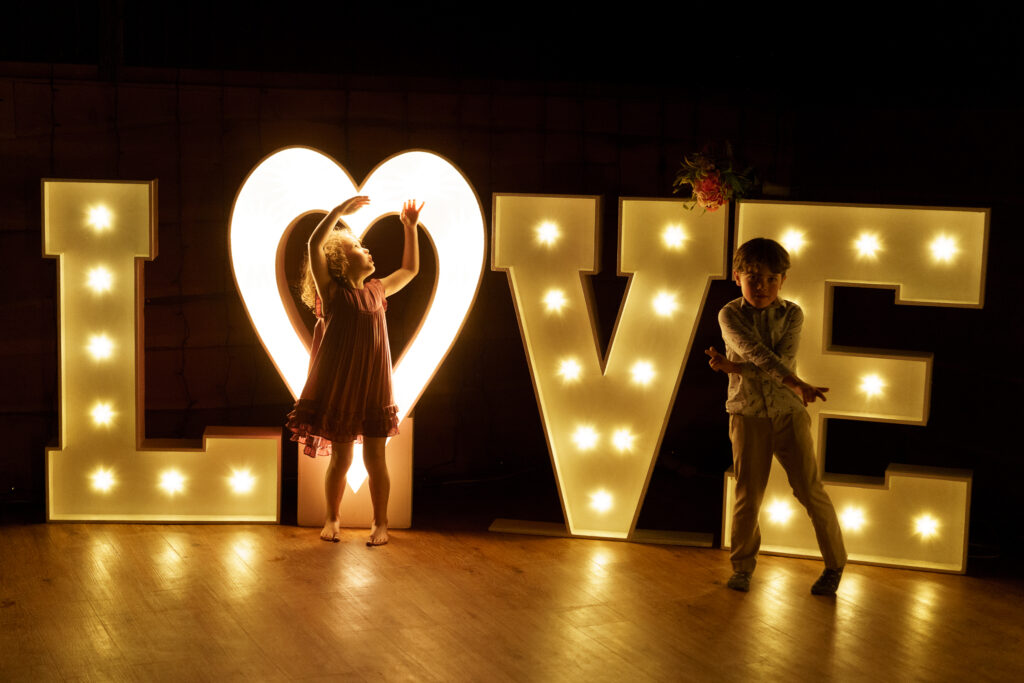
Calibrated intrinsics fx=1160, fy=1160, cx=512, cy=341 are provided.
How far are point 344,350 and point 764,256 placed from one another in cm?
174

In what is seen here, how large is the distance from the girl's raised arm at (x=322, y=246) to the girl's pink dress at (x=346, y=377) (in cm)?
7

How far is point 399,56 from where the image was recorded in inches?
236

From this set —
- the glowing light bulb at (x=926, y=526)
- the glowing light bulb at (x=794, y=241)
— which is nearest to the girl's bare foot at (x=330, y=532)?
the glowing light bulb at (x=794, y=241)

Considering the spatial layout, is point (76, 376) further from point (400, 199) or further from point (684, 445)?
point (684, 445)

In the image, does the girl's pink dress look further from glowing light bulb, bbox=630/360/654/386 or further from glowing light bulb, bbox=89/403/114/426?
glowing light bulb, bbox=630/360/654/386

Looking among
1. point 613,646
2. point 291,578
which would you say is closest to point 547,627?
point 613,646

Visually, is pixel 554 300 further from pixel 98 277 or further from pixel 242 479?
pixel 98 277

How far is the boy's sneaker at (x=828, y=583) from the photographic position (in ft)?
14.4

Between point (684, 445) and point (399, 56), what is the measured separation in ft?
8.32

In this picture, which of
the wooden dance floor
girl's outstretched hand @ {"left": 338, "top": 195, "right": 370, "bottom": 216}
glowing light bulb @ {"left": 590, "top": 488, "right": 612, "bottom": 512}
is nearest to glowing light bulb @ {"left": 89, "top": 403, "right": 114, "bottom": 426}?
the wooden dance floor

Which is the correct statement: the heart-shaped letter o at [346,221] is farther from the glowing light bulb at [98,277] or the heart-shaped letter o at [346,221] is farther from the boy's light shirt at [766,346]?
the boy's light shirt at [766,346]

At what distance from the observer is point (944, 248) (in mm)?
4562

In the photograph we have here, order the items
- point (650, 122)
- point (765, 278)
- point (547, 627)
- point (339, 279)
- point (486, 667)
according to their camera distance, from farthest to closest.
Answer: point (650, 122) → point (339, 279) → point (765, 278) → point (547, 627) → point (486, 667)

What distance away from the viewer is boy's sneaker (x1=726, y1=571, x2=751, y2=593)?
174 inches
